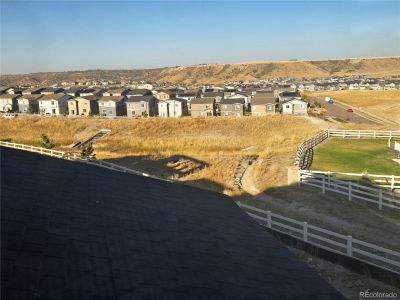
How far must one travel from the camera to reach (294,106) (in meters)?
81.1

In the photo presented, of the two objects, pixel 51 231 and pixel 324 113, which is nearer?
pixel 51 231

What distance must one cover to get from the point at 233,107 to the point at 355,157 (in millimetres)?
53172

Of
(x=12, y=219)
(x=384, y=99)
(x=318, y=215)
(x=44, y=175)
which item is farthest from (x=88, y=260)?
(x=384, y=99)

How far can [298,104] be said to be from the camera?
8081 cm

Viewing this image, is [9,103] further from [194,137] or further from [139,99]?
[194,137]

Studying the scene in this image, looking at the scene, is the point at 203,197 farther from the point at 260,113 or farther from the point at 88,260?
the point at 260,113

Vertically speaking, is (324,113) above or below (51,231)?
below

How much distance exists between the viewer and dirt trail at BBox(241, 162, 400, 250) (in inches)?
689

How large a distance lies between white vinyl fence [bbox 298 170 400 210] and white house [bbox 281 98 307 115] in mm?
57569

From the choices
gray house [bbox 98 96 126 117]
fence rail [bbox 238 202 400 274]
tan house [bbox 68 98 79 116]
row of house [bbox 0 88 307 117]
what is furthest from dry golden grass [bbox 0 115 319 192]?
tan house [bbox 68 98 79 116]

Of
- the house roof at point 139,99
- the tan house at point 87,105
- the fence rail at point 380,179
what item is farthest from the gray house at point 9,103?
the fence rail at point 380,179

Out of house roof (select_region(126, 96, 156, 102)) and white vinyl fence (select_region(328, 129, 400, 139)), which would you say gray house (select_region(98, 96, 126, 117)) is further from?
white vinyl fence (select_region(328, 129, 400, 139))

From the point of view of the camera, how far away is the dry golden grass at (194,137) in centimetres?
3481

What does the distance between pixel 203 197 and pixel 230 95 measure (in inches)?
3598
